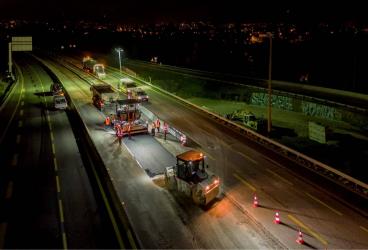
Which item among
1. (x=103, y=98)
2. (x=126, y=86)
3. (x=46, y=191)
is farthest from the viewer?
(x=126, y=86)

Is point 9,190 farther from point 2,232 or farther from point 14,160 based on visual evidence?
point 14,160

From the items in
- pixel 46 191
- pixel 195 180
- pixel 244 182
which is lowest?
pixel 46 191

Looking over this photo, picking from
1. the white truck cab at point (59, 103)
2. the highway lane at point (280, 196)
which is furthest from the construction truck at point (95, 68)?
the highway lane at point (280, 196)

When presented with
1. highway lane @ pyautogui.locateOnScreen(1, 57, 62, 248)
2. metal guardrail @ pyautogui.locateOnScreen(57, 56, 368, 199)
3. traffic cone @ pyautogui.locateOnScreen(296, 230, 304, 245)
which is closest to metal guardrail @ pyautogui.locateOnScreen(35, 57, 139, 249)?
highway lane @ pyautogui.locateOnScreen(1, 57, 62, 248)

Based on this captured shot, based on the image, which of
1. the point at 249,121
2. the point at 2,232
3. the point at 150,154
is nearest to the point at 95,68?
the point at 249,121

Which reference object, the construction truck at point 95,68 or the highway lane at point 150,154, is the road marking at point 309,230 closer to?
the highway lane at point 150,154

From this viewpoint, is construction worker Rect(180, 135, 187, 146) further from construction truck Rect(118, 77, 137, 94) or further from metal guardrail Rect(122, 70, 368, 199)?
construction truck Rect(118, 77, 137, 94)

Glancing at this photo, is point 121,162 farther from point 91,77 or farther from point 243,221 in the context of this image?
point 91,77

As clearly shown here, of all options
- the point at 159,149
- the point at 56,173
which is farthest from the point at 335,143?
the point at 56,173
